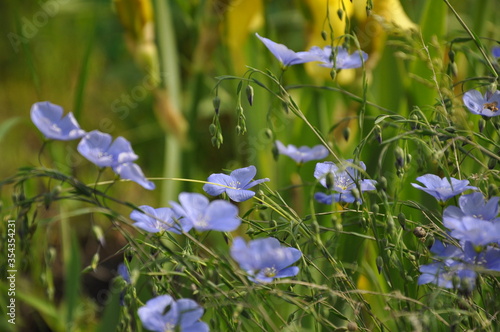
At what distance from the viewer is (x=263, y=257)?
0.43 meters

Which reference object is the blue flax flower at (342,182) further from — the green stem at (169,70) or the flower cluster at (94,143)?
the green stem at (169,70)

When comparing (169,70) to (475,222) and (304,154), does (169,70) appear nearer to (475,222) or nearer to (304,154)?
(304,154)

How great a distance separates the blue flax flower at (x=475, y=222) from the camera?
43 centimetres

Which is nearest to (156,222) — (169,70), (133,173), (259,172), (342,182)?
(133,173)

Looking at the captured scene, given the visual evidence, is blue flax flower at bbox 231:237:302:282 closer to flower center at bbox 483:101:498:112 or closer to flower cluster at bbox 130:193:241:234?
flower cluster at bbox 130:193:241:234

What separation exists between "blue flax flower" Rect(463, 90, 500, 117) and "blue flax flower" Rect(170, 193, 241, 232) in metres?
0.26

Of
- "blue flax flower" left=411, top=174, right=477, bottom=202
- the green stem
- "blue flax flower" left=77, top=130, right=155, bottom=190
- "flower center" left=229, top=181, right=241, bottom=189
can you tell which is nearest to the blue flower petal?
"blue flax flower" left=77, top=130, right=155, bottom=190

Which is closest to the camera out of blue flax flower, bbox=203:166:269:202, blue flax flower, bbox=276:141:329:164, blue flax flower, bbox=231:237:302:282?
blue flax flower, bbox=231:237:302:282

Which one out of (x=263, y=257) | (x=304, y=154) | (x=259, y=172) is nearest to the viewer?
(x=263, y=257)

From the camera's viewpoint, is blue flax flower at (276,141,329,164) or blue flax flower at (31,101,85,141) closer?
blue flax flower at (31,101,85,141)

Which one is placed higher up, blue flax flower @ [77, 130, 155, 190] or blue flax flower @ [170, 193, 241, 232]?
blue flax flower @ [77, 130, 155, 190]

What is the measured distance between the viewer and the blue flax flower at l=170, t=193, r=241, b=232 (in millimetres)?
431

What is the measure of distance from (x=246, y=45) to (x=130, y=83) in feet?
2.15

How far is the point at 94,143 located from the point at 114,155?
20 millimetres
